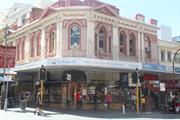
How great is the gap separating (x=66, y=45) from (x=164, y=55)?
16.8 m

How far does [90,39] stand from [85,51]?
118cm

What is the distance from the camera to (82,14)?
2745 centimetres

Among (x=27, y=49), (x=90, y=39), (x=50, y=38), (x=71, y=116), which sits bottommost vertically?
(x=71, y=116)

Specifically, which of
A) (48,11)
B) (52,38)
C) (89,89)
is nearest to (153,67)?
(89,89)

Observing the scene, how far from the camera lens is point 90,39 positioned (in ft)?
89.2

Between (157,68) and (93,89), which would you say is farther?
(157,68)

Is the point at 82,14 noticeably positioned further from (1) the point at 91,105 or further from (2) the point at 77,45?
(1) the point at 91,105

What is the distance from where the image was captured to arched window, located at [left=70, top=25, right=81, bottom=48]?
2736cm

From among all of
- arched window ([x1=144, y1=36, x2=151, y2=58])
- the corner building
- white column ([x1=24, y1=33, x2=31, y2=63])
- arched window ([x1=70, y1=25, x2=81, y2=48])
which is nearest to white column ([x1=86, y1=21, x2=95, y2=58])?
the corner building

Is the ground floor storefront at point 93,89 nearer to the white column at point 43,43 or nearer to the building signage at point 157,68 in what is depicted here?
the building signage at point 157,68

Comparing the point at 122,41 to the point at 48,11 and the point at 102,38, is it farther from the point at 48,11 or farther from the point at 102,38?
the point at 48,11

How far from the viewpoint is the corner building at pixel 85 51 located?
26922 mm

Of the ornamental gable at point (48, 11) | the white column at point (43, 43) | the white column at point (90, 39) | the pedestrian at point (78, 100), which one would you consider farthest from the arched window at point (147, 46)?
the white column at point (43, 43)

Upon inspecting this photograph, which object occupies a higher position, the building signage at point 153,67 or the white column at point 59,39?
the white column at point 59,39
